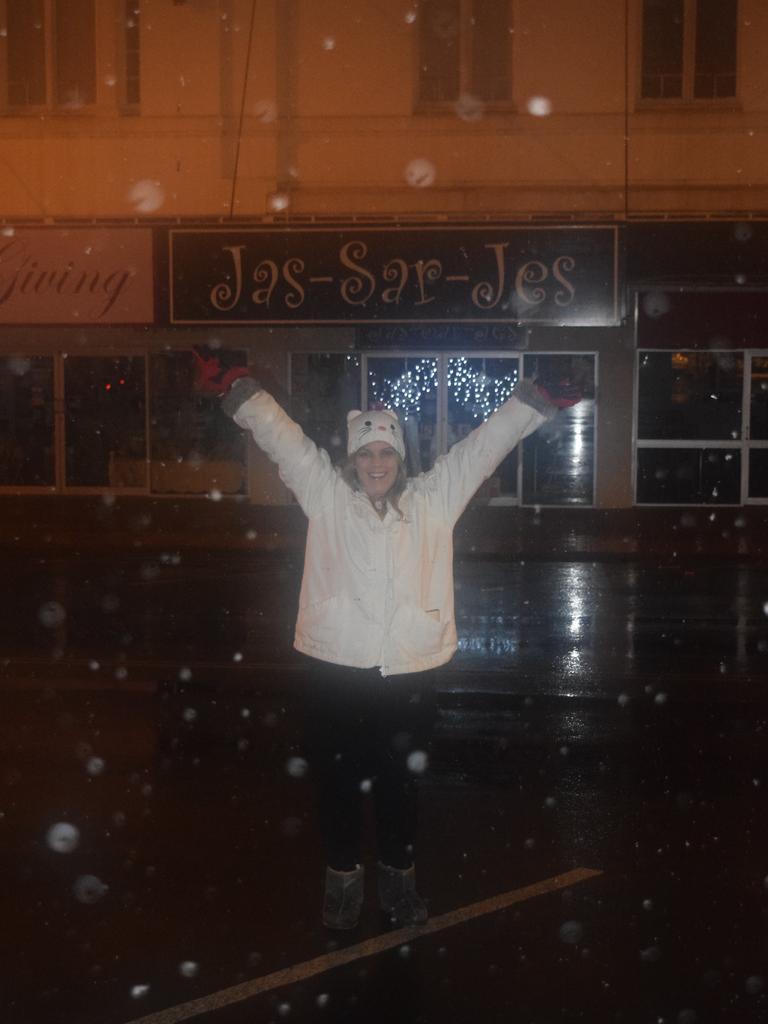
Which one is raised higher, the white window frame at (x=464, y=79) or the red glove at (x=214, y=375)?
the white window frame at (x=464, y=79)

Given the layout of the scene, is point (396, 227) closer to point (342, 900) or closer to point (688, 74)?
point (688, 74)

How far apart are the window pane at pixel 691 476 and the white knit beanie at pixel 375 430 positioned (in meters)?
15.9

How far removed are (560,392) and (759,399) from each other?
16350 millimetres

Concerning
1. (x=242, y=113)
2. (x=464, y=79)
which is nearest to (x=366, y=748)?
(x=242, y=113)

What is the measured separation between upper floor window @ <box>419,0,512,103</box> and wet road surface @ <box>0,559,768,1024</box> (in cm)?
1093

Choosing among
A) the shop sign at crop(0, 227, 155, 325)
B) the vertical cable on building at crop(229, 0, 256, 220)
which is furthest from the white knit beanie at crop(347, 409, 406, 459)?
the shop sign at crop(0, 227, 155, 325)

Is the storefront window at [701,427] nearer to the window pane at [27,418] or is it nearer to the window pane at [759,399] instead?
the window pane at [759,399]

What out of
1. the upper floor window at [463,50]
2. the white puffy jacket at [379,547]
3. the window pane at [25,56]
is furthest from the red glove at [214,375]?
the window pane at [25,56]

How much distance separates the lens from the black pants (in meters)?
4.75

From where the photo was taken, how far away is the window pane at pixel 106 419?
20922 millimetres

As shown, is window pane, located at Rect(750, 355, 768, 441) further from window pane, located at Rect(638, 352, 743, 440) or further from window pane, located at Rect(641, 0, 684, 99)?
window pane, located at Rect(641, 0, 684, 99)

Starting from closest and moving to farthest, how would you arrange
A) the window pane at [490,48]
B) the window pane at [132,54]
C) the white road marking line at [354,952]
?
the white road marking line at [354,952] → the window pane at [490,48] → the window pane at [132,54]

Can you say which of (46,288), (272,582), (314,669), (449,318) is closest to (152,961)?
(314,669)

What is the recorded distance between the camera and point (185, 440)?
20844mm
